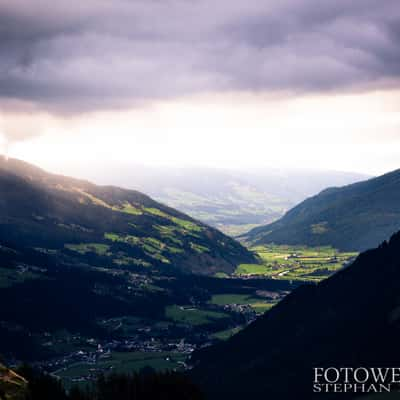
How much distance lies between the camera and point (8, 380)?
151875mm

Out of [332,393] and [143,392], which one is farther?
[332,393]

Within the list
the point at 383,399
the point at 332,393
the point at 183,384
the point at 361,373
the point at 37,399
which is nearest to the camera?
the point at 37,399

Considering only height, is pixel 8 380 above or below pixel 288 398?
above

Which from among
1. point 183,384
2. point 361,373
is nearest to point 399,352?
point 361,373

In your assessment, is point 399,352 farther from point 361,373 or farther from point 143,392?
point 143,392

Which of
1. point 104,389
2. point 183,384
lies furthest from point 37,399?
point 183,384

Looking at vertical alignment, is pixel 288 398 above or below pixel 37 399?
below

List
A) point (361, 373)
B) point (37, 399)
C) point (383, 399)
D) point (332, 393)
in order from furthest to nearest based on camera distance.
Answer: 1. point (361, 373)
2. point (332, 393)
3. point (383, 399)
4. point (37, 399)

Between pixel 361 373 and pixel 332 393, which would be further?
pixel 361 373

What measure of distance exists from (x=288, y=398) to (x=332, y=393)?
75.8 feet

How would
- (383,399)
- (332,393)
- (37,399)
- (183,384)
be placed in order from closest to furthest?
(37,399) → (383,399) → (183,384) → (332,393)

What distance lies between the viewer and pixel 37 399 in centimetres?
14800

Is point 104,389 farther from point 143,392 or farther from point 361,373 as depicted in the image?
point 361,373

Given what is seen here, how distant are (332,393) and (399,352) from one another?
2956 centimetres
